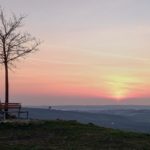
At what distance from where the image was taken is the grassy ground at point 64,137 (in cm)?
3291

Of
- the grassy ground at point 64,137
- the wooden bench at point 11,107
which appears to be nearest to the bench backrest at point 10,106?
the wooden bench at point 11,107

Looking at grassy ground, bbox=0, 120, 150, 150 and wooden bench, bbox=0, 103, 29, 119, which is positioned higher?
wooden bench, bbox=0, 103, 29, 119

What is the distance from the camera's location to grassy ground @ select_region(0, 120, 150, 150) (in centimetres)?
3291

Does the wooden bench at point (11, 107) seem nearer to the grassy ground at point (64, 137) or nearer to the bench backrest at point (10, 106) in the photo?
the bench backrest at point (10, 106)

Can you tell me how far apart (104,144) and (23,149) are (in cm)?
401

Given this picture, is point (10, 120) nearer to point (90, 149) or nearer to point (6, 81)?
point (6, 81)

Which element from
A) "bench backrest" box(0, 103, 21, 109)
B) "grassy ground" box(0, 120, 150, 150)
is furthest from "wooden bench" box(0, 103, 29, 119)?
"grassy ground" box(0, 120, 150, 150)

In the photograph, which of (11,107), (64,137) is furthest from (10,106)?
(64,137)

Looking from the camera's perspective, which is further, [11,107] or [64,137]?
[11,107]

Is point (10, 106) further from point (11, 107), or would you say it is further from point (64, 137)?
point (64, 137)

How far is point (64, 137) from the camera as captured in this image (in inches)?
1414

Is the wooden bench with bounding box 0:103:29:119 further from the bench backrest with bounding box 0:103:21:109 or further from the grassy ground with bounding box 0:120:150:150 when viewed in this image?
the grassy ground with bounding box 0:120:150:150

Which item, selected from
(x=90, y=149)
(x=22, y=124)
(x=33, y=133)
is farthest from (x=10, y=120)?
(x=90, y=149)

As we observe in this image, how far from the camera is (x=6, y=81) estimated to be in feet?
153
